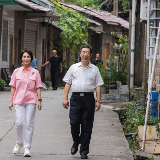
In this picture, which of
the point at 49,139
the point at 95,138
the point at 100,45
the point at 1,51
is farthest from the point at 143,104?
the point at 100,45

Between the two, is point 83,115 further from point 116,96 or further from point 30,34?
point 30,34

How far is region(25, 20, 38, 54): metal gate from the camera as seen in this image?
22.3m

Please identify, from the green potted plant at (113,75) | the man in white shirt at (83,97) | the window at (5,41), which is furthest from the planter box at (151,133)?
the window at (5,41)

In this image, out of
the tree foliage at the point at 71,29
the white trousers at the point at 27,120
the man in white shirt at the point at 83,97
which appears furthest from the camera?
the tree foliage at the point at 71,29

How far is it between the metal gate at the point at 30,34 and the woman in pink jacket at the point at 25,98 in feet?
52.1

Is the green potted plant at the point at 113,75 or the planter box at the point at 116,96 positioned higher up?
the green potted plant at the point at 113,75

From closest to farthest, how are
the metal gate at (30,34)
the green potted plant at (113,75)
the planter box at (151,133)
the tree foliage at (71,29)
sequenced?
the planter box at (151,133)
the green potted plant at (113,75)
the metal gate at (30,34)
the tree foliage at (71,29)

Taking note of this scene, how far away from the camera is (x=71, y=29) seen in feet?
80.2

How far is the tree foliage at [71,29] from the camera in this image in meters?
24.1

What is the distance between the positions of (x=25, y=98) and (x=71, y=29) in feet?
60.2

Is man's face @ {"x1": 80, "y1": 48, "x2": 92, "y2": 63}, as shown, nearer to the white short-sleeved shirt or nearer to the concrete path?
the white short-sleeved shirt

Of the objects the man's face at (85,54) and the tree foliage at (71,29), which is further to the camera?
the tree foliage at (71,29)

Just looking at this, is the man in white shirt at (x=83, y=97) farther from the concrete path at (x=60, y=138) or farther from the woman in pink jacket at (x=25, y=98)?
the woman in pink jacket at (x=25, y=98)

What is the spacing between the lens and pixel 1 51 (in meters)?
18.9
